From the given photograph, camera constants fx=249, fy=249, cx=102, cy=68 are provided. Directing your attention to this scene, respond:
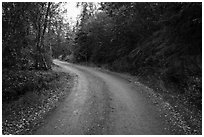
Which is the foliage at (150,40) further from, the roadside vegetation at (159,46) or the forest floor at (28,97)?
the forest floor at (28,97)

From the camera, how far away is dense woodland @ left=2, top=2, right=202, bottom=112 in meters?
16.5

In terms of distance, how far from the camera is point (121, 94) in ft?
53.8

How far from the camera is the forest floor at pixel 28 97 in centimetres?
1177

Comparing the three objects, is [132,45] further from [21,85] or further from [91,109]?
[91,109]

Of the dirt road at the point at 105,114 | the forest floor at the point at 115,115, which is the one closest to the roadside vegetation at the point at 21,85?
the dirt road at the point at 105,114

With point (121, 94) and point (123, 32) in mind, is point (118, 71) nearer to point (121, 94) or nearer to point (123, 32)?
point (123, 32)

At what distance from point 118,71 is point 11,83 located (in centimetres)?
1342

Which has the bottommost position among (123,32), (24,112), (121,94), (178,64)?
(24,112)

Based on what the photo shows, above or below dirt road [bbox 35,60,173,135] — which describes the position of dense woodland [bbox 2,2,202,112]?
above

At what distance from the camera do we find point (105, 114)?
12469 millimetres

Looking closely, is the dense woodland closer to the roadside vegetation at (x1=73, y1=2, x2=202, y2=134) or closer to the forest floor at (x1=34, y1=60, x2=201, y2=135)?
the roadside vegetation at (x1=73, y1=2, x2=202, y2=134)

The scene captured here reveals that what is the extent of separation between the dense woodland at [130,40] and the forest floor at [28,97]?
238 mm

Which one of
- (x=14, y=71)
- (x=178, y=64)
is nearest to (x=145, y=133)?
(x=178, y=64)

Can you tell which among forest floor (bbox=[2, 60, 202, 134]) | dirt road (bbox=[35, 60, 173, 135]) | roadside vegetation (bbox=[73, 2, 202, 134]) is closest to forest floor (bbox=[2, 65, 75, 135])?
forest floor (bbox=[2, 60, 202, 134])
